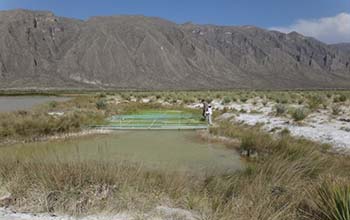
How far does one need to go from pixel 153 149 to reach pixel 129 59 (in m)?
113

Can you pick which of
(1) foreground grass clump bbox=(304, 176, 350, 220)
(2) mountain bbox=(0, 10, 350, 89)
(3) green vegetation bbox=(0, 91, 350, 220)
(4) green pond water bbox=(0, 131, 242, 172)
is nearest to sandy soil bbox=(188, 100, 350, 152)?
(4) green pond water bbox=(0, 131, 242, 172)

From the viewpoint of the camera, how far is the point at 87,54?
121m

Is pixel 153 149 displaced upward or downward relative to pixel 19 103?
upward

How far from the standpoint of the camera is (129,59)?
124500 millimetres

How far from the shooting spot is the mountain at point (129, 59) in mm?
117812

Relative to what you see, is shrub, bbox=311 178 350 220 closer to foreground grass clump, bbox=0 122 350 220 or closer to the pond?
foreground grass clump, bbox=0 122 350 220

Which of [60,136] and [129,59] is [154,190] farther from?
[129,59]

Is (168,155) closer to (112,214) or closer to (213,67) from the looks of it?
(112,214)

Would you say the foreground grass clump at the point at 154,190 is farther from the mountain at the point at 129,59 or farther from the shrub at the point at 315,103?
the mountain at the point at 129,59

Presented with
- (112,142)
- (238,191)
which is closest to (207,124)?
(112,142)

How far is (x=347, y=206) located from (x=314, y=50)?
647 ft

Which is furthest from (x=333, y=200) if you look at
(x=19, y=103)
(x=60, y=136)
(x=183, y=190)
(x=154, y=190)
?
(x=19, y=103)

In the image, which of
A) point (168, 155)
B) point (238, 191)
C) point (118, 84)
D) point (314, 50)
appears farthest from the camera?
point (314, 50)

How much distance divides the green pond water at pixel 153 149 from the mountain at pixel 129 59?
324 feet
